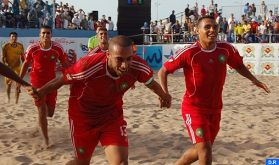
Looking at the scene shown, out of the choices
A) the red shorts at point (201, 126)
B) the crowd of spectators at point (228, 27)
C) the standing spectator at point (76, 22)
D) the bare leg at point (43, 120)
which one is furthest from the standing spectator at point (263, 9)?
the red shorts at point (201, 126)

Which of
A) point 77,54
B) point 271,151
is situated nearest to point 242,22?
point 77,54

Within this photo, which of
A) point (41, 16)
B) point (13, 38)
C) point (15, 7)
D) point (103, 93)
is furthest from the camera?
point (41, 16)

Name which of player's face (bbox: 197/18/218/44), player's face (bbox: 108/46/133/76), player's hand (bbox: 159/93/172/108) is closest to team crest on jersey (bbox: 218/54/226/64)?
player's face (bbox: 197/18/218/44)

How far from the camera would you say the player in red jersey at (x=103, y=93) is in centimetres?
396

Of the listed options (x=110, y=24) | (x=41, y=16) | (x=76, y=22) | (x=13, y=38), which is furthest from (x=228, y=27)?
(x=13, y=38)

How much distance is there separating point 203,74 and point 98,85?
1251 millimetres

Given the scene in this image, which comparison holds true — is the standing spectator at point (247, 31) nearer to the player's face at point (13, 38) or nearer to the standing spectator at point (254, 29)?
the standing spectator at point (254, 29)

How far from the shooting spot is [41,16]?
853 inches

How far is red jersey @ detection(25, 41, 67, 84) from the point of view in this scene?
732 cm

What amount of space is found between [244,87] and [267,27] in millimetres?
8405

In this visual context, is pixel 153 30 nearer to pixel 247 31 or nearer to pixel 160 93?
pixel 247 31

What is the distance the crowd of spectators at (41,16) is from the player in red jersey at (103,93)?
54.6 ft

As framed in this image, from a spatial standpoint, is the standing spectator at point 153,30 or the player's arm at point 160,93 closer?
the player's arm at point 160,93

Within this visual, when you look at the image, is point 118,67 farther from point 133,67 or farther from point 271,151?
point 271,151
